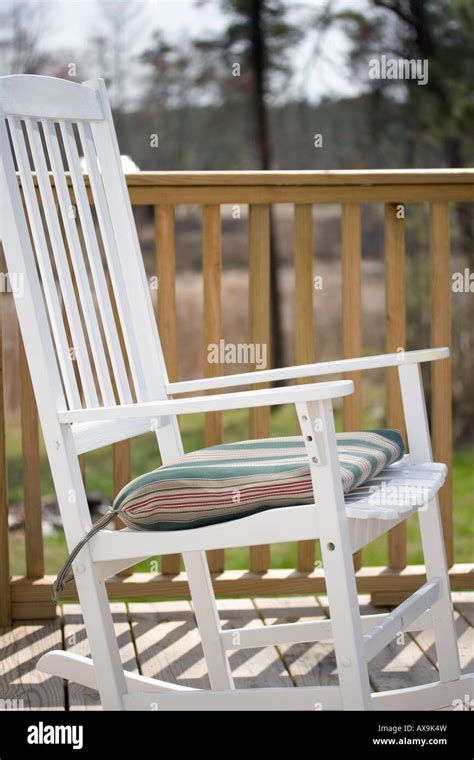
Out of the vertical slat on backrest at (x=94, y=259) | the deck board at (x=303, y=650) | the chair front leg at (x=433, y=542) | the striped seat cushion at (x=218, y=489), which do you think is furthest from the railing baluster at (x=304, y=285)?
the striped seat cushion at (x=218, y=489)

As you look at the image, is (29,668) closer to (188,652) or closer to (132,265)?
(188,652)

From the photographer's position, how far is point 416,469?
162 centimetres

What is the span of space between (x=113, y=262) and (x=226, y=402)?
56 centimetres

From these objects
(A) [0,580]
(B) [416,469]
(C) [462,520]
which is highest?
(B) [416,469]

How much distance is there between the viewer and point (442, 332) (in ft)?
7.23

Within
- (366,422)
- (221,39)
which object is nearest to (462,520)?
(366,422)

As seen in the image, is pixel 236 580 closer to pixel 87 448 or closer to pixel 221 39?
pixel 87 448

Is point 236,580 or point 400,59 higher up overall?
point 400,59

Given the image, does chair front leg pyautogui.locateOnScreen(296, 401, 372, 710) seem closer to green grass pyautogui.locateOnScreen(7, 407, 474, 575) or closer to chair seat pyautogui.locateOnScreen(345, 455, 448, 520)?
chair seat pyautogui.locateOnScreen(345, 455, 448, 520)

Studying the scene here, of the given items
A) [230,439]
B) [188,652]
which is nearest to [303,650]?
[188,652]

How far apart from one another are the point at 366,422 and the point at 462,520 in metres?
0.88

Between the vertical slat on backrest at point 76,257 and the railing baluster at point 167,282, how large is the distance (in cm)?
48

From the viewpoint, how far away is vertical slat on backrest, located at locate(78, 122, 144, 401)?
1.73 metres

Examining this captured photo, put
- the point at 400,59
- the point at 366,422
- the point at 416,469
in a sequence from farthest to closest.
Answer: the point at 366,422
the point at 400,59
the point at 416,469
